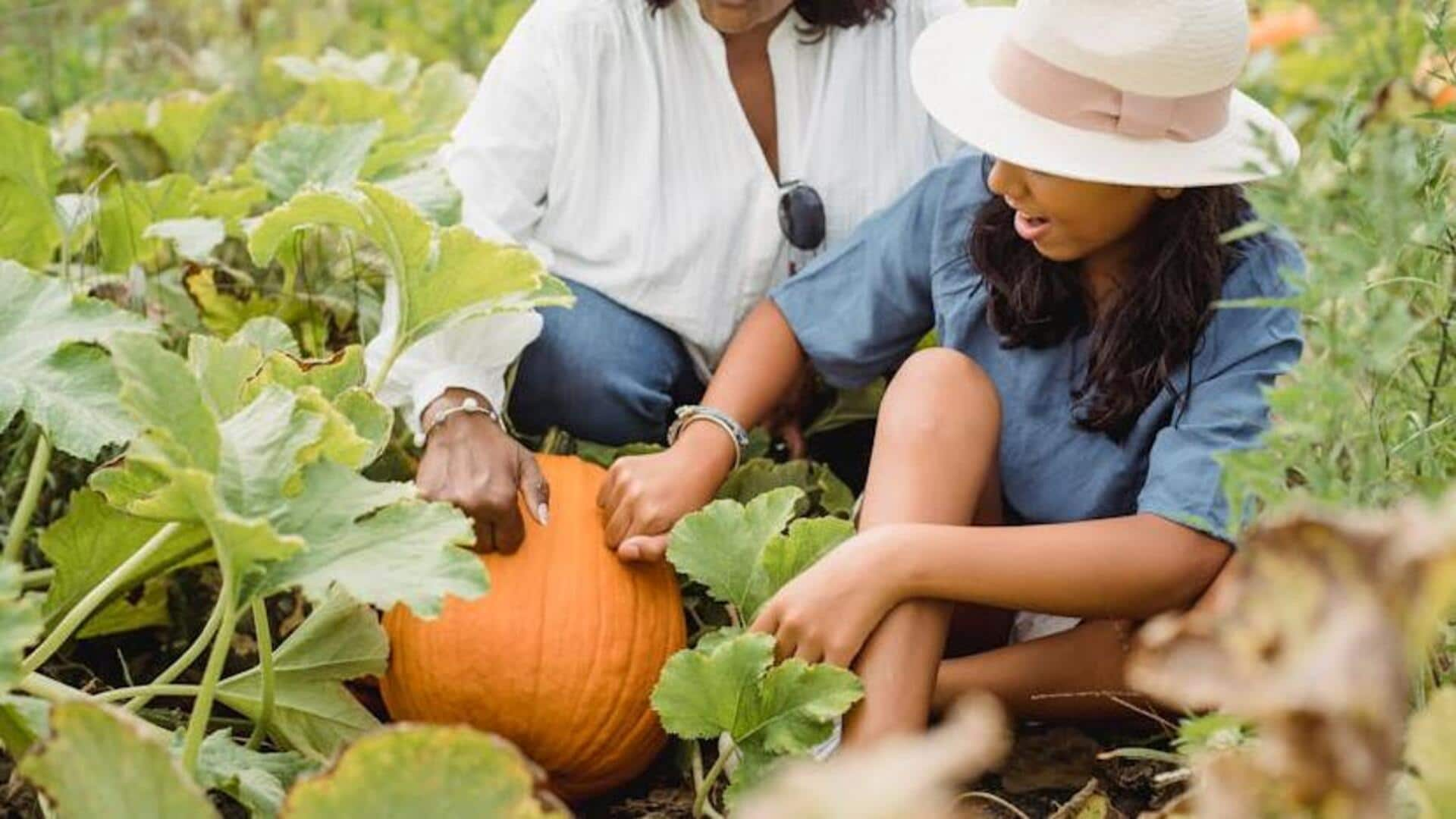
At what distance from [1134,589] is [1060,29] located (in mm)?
524

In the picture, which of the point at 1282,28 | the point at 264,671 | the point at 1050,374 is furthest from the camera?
the point at 1282,28

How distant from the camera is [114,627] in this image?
1.97 m

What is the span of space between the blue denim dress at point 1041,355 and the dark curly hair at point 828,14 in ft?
0.81

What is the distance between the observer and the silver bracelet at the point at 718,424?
205cm

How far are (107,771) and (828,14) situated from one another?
1359 mm

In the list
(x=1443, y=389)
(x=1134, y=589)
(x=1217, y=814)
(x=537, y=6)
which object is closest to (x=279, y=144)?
(x=537, y=6)

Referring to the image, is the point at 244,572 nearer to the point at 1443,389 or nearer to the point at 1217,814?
the point at 1217,814

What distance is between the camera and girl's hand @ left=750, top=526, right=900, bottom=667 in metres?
1.68

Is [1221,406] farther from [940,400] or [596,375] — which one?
[596,375]

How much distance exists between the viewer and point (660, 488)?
1936 mm

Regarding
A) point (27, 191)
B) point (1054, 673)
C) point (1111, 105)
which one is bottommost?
point (1054, 673)

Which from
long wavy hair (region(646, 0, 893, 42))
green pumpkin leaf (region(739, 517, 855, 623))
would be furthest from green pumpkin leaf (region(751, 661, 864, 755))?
long wavy hair (region(646, 0, 893, 42))

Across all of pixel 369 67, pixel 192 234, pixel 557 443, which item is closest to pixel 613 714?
pixel 557 443

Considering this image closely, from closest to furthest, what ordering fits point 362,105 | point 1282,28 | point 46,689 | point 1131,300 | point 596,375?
point 46,689
point 1131,300
point 596,375
point 362,105
point 1282,28
